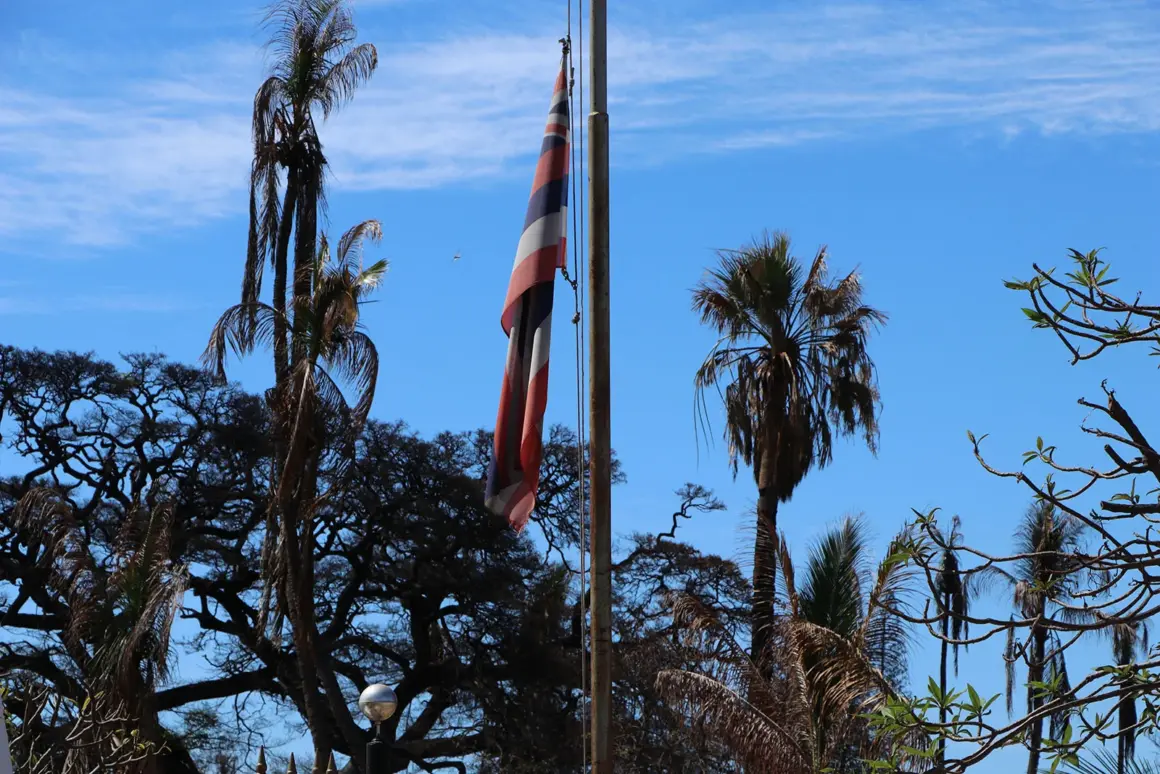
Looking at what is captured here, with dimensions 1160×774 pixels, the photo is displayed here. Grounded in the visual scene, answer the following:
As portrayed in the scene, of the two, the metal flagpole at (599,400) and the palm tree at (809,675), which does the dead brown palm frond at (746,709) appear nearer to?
the palm tree at (809,675)

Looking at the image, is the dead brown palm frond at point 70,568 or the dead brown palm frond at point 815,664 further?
the dead brown palm frond at point 70,568

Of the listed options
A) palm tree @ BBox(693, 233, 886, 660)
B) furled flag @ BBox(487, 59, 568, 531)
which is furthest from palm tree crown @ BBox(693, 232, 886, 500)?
furled flag @ BBox(487, 59, 568, 531)

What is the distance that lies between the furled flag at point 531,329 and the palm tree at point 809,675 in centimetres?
615

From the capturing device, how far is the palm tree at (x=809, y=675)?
15891 mm

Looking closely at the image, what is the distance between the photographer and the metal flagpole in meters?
8.15

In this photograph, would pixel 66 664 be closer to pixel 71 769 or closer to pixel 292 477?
pixel 292 477

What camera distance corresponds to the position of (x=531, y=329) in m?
10.4

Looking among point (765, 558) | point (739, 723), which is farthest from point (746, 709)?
point (765, 558)

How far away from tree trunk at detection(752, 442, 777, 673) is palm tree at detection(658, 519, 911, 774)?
1.95 ft

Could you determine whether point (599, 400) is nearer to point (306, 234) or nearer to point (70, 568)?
point (70, 568)

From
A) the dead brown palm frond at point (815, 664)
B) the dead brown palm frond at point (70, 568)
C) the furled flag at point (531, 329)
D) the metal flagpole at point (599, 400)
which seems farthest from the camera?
the dead brown palm frond at point (70, 568)

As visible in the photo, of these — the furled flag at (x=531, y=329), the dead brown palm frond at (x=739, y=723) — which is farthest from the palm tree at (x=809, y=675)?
the furled flag at (x=531, y=329)

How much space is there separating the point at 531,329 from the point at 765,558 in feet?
32.7

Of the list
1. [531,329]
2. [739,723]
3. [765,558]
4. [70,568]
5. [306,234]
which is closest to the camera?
[531,329]
